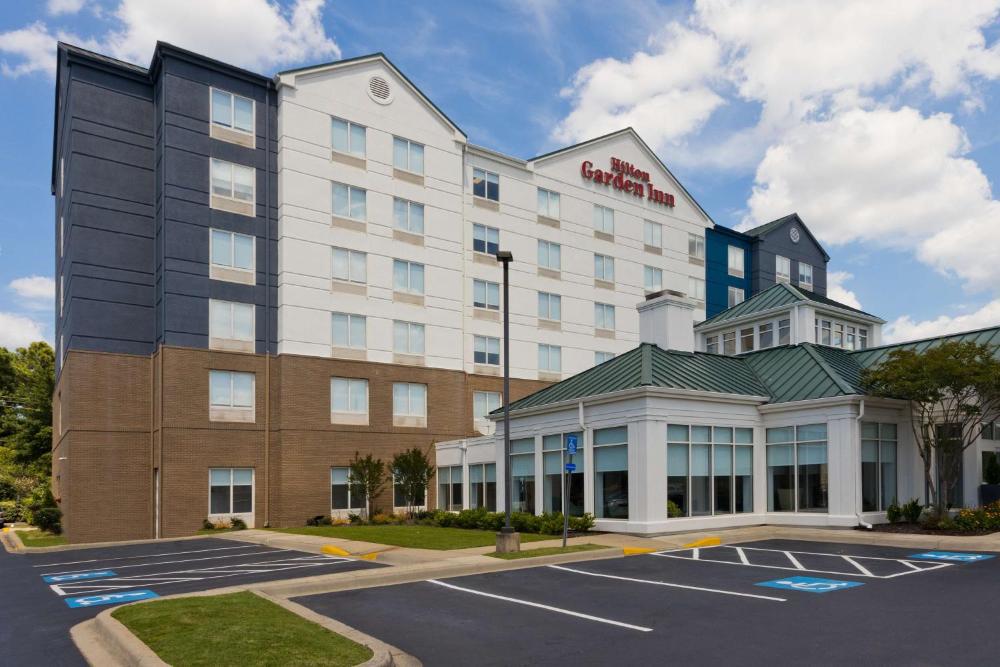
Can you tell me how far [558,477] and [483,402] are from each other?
48.1ft

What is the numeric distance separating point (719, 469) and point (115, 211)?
26.6 m

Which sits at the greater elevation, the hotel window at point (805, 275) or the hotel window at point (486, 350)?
the hotel window at point (805, 275)

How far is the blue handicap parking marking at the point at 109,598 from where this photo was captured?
47.0 feet

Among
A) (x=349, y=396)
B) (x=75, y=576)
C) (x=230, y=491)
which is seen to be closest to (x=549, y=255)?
(x=349, y=396)

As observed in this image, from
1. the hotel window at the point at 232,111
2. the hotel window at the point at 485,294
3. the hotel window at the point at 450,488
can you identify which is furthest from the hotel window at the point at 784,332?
the hotel window at the point at 232,111

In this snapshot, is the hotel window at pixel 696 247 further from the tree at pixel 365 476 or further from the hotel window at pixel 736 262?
the tree at pixel 365 476

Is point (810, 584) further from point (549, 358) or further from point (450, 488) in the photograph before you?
point (549, 358)

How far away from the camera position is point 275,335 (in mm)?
34844

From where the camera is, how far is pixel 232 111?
34.6 m

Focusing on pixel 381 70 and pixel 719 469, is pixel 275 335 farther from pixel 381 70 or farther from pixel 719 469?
pixel 719 469

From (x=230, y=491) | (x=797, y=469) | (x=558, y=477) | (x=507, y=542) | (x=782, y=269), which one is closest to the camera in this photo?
(x=507, y=542)

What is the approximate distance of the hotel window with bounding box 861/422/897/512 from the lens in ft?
80.7

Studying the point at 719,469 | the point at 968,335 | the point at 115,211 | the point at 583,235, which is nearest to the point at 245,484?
the point at 115,211

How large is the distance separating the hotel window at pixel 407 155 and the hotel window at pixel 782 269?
1171 inches
